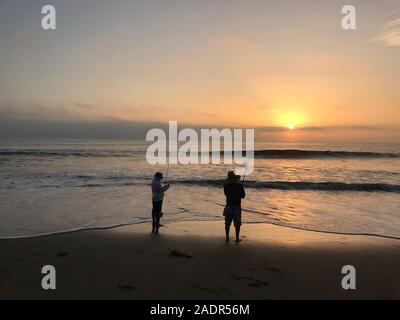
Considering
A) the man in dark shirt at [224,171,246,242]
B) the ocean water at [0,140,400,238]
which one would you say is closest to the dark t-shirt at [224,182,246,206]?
the man in dark shirt at [224,171,246,242]

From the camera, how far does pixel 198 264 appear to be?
6309 millimetres

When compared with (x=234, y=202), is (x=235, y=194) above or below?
above

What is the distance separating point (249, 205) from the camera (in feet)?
43.8

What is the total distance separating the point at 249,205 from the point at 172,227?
4.69 meters

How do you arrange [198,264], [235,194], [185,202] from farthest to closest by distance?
[185,202]
[235,194]
[198,264]

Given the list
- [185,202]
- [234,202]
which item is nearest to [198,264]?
[234,202]

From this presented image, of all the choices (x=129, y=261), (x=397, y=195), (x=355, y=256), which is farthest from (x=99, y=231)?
(x=397, y=195)

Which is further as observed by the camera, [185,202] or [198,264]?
[185,202]

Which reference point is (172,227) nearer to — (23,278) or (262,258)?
(262,258)

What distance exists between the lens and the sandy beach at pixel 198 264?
202 inches

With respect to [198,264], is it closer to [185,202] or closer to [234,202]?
[234,202]

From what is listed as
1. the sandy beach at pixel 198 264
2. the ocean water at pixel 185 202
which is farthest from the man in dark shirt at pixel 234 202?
the ocean water at pixel 185 202

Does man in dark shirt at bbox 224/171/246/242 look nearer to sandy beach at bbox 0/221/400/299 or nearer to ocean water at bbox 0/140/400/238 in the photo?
sandy beach at bbox 0/221/400/299

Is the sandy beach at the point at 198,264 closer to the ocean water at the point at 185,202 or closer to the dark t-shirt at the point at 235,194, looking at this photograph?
the dark t-shirt at the point at 235,194
